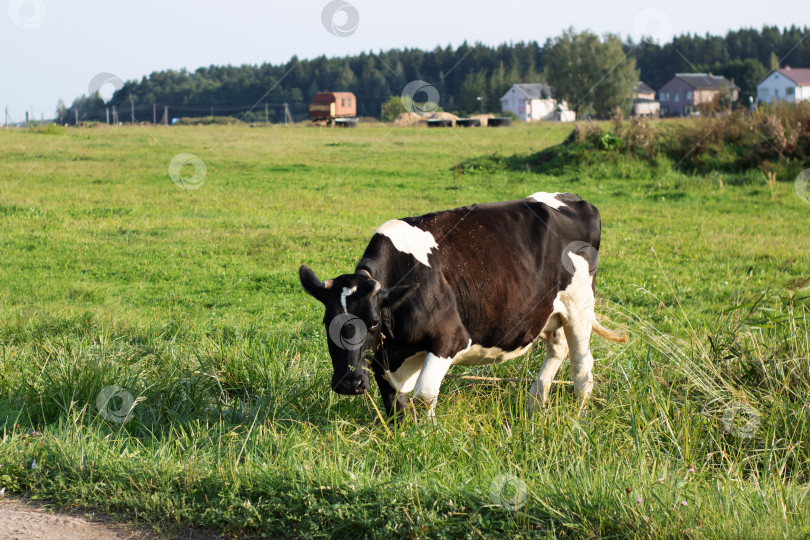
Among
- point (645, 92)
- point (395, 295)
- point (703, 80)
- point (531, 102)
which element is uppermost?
point (703, 80)

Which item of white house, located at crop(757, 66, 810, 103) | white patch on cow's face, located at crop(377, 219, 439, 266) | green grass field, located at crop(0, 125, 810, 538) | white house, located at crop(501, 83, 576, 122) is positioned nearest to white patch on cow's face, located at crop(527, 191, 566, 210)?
green grass field, located at crop(0, 125, 810, 538)

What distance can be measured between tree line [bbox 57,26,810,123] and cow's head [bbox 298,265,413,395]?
64.8 m

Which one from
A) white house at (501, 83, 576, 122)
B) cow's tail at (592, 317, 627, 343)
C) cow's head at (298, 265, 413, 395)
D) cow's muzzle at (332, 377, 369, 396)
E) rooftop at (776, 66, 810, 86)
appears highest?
rooftop at (776, 66, 810, 86)

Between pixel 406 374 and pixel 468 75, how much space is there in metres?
98.2

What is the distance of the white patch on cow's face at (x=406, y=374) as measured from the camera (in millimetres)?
4961

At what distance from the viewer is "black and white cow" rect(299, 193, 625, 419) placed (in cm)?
455

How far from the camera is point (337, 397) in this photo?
5.55 meters

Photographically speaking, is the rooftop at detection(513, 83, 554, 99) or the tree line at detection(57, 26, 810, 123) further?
the rooftop at detection(513, 83, 554, 99)

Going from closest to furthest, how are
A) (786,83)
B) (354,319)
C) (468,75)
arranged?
(354,319)
(786,83)
(468,75)

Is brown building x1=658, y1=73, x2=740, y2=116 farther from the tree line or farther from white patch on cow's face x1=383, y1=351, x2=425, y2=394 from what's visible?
white patch on cow's face x1=383, y1=351, x2=425, y2=394

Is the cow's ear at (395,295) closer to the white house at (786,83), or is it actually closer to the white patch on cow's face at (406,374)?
the white patch on cow's face at (406,374)

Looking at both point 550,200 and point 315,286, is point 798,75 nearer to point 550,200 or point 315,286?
point 550,200

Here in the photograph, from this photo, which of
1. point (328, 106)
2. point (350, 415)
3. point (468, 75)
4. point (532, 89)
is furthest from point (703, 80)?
point (350, 415)

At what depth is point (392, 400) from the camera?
5.07m
